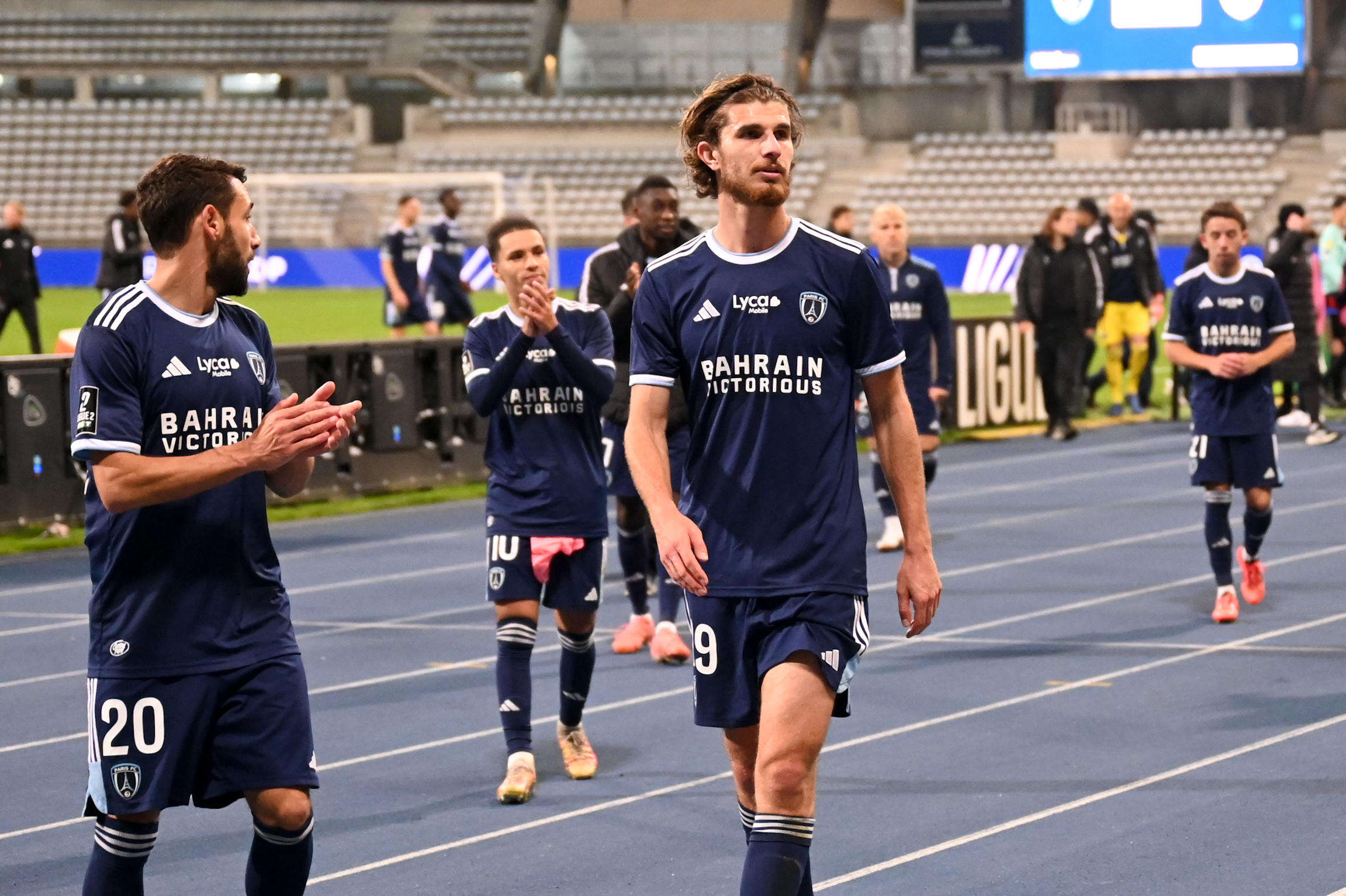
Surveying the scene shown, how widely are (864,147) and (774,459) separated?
4397 cm

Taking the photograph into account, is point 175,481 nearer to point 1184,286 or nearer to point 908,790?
point 908,790

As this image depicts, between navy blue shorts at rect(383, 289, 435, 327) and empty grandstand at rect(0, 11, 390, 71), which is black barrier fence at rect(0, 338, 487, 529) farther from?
empty grandstand at rect(0, 11, 390, 71)

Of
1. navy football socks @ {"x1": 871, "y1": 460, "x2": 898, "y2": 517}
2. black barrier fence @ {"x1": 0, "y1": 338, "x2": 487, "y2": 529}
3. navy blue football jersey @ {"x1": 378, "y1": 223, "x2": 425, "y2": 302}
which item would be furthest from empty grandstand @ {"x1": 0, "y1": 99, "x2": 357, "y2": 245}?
navy football socks @ {"x1": 871, "y1": 460, "x2": 898, "y2": 517}

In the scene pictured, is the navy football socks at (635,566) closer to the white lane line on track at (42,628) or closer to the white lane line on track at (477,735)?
the white lane line on track at (477,735)

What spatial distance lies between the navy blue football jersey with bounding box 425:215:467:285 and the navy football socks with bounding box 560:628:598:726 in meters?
15.1

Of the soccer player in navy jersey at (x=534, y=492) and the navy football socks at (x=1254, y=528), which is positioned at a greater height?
the soccer player in navy jersey at (x=534, y=492)

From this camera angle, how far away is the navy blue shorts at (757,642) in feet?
13.6

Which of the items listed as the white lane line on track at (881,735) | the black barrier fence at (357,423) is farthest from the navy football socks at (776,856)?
the black barrier fence at (357,423)

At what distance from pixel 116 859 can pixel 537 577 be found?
8.48ft

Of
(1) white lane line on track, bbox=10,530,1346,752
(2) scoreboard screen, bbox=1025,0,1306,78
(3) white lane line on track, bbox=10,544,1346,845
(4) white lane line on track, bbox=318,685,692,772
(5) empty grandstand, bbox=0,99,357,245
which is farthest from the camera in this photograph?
(5) empty grandstand, bbox=0,99,357,245

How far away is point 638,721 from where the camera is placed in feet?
24.6

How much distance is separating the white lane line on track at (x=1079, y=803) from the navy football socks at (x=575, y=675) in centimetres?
150

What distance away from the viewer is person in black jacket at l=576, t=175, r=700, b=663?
28.3ft

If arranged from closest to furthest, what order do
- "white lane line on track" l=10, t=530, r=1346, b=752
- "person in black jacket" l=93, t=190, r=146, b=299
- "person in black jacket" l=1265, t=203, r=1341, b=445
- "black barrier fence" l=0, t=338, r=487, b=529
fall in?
"white lane line on track" l=10, t=530, r=1346, b=752
"black barrier fence" l=0, t=338, r=487, b=529
"person in black jacket" l=1265, t=203, r=1341, b=445
"person in black jacket" l=93, t=190, r=146, b=299
